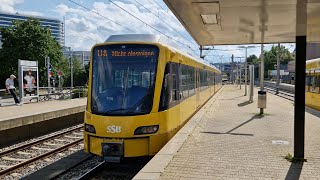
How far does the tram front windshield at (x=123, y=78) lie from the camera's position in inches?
334

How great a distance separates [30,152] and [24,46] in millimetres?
44811

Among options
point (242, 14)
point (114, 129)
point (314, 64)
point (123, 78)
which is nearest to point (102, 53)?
point (123, 78)

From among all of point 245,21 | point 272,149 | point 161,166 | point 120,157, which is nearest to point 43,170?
point 120,157

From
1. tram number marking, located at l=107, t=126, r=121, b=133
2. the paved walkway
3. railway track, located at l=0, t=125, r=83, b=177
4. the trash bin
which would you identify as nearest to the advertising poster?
the paved walkway

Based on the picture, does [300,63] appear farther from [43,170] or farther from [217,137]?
[43,170]

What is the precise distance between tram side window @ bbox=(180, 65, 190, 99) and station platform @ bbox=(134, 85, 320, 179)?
109cm

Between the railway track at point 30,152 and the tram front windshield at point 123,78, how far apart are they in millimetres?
2578

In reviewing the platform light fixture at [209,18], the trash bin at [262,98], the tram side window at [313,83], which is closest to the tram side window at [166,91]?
the platform light fixture at [209,18]

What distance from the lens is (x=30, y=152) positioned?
11.2m

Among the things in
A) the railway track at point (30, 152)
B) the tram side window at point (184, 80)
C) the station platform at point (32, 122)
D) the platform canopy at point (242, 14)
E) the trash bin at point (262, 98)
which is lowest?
the railway track at point (30, 152)

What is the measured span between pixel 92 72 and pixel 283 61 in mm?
112318

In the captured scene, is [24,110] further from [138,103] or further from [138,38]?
[138,103]

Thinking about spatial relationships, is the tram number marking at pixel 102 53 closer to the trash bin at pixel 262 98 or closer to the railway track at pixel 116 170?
the railway track at pixel 116 170

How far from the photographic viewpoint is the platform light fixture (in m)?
8.67
